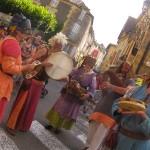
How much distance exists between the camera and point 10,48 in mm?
4723

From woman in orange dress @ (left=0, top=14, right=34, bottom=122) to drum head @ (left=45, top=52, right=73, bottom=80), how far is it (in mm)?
1927

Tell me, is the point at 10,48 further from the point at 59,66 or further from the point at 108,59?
the point at 108,59

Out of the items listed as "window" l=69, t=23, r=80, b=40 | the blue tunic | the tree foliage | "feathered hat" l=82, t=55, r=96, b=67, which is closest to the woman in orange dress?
the blue tunic

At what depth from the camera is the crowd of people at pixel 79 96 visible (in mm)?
4359

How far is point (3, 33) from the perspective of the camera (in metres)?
15.0

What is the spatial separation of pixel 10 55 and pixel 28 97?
2.57 meters

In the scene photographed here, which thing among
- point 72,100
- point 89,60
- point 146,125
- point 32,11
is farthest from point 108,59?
point 146,125

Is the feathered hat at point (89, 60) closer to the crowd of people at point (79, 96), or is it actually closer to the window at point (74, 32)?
the crowd of people at point (79, 96)

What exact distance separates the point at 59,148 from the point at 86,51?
93.6 meters

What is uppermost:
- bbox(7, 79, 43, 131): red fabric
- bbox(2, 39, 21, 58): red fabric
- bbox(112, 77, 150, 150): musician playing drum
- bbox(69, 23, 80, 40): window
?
bbox(69, 23, 80, 40): window

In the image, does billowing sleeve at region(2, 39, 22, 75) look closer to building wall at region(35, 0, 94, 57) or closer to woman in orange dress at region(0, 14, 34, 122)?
woman in orange dress at region(0, 14, 34, 122)

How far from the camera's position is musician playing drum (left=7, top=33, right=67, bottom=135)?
23.1 ft

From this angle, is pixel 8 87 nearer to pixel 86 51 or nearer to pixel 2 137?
pixel 2 137

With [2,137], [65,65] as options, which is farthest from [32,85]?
[2,137]
